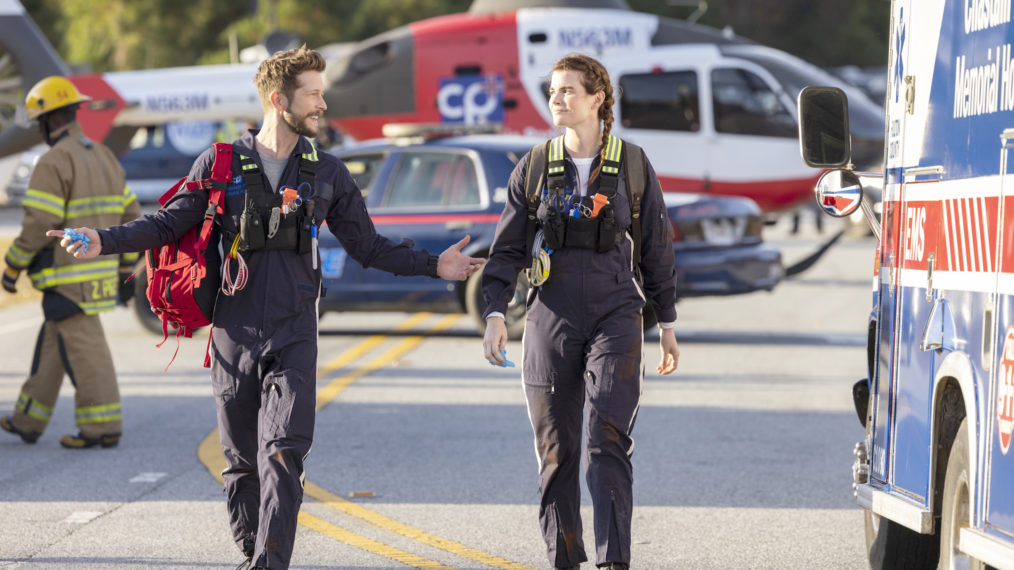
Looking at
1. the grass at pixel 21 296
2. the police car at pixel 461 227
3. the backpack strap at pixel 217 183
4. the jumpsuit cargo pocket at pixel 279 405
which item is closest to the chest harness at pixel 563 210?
the jumpsuit cargo pocket at pixel 279 405

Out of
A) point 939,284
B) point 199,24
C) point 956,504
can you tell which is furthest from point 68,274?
point 199,24

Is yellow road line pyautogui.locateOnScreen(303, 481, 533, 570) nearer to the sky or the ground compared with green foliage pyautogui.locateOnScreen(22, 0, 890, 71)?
nearer to the ground

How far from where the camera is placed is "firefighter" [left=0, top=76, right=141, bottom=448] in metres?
8.91

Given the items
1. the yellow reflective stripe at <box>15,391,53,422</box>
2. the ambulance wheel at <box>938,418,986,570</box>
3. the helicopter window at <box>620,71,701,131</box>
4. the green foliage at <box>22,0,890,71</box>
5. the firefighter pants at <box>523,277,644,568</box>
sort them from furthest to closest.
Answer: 1. the green foliage at <box>22,0,890,71</box>
2. the helicopter window at <box>620,71,701,131</box>
3. the yellow reflective stripe at <box>15,391,53,422</box>
4. the firefighter pants at <box>523,277,644,568</box>
5. the ambulance wheel at <box>938,418,986,570</box>

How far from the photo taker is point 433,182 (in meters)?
14.2

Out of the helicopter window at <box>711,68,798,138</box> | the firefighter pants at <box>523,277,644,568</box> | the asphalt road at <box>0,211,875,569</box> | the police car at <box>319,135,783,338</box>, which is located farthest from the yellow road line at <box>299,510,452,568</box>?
the helicopter window at <box>711,68,798,138</box>

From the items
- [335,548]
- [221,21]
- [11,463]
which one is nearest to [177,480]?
[11,463]

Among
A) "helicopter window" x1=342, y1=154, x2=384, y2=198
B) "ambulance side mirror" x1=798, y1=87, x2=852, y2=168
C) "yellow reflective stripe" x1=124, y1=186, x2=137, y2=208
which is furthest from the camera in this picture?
"helicopter window" x1=342, y1=154, x2=384, y2=198

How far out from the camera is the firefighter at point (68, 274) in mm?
8914

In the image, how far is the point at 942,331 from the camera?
4.96 meters

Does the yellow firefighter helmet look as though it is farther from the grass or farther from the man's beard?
the grass

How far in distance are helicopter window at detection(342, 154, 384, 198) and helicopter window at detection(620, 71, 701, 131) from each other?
6.88 metres

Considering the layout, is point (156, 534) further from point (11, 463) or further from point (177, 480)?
point (11, 463)

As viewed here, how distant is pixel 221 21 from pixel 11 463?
40765 millimetres
